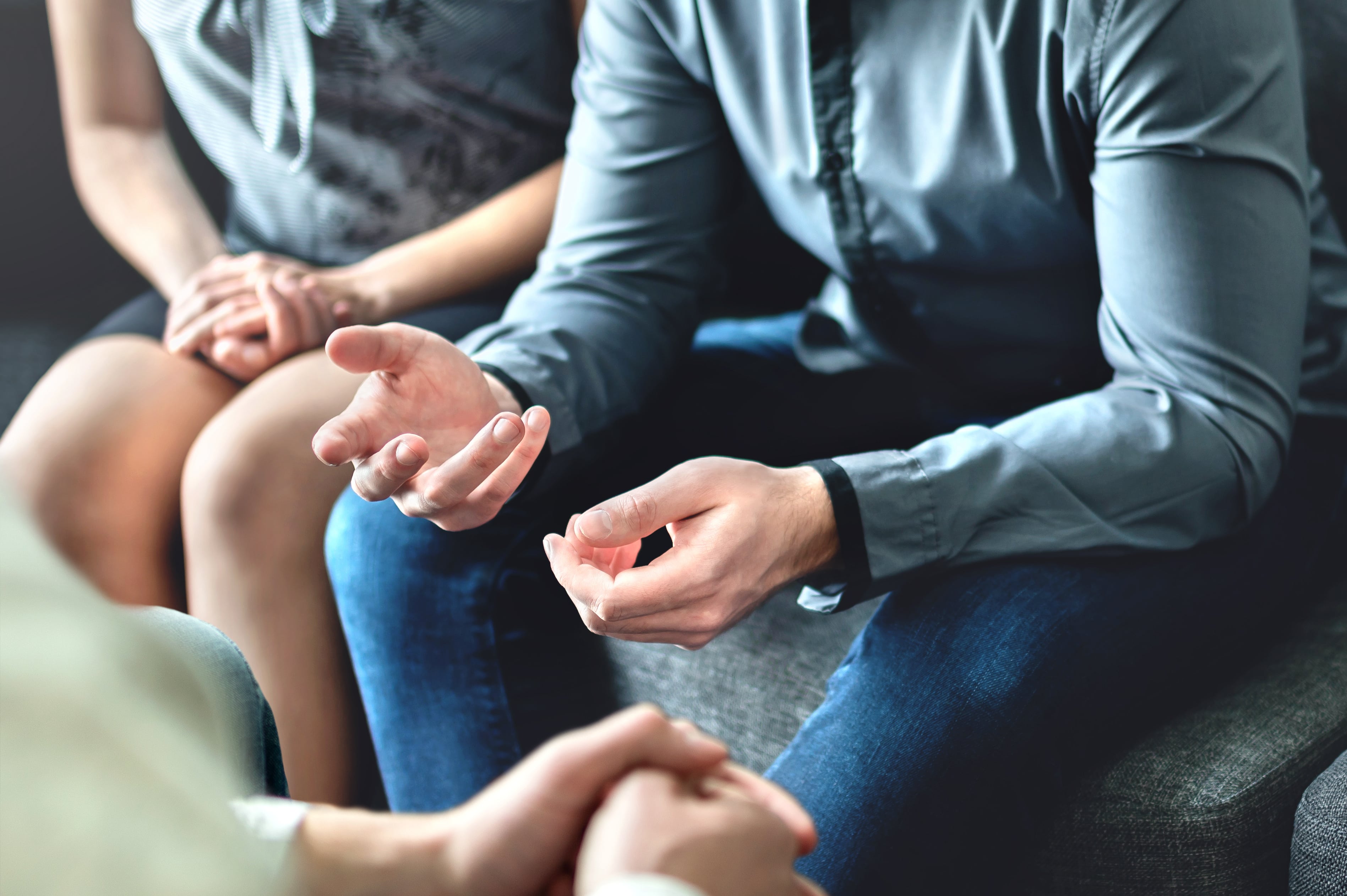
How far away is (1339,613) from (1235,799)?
192 millimetres

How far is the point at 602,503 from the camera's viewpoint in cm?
43

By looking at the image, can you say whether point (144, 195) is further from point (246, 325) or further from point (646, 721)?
point (646, 721)

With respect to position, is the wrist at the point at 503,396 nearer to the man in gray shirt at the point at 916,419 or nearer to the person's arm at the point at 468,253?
the man in gray shirt at the point at 916,419

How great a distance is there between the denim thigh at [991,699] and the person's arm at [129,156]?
682mm

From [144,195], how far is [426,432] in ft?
1.84

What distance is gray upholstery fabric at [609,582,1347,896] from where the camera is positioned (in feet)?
1.55

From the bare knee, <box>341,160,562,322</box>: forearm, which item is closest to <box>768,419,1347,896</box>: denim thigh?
the bare knee

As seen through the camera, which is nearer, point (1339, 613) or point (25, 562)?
point (25, 562)

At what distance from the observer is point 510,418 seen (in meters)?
0.44

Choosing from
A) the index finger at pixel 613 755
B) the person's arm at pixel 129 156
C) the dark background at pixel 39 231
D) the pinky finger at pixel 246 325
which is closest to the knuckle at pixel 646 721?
the index finger at pixel 613 755

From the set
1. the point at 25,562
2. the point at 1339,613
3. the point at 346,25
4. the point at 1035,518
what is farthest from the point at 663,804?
the point at 346,25

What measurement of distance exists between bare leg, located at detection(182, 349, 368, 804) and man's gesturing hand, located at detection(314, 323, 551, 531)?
0.10 meters

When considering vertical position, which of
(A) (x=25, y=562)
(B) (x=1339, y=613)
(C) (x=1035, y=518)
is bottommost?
(B) (x=1339, y=613)

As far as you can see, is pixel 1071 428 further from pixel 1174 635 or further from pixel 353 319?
pixel 353 319
